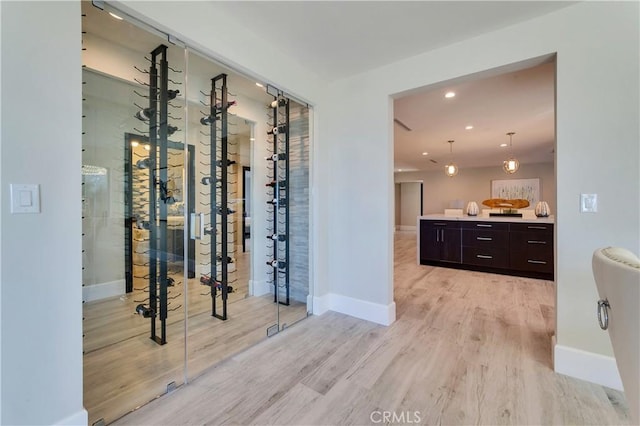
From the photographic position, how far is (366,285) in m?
2.79

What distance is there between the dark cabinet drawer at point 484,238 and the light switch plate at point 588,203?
294cm

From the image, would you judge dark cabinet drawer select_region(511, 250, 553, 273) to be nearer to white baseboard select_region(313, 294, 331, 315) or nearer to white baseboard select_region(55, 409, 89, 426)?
white baseboard select_region(313, 294, 331, 315)

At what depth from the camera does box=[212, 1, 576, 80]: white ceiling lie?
72.1 inches

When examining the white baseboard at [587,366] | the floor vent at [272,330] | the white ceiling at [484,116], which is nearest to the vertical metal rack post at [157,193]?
the floor vent at [272,330]

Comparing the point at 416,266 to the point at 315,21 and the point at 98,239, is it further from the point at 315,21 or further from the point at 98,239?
the point at 98,239

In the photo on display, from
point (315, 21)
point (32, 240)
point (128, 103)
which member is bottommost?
point (32, 240)

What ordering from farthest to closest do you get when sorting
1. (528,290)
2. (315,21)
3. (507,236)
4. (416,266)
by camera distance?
(416,266), (507,236), (528,290), (315,21)

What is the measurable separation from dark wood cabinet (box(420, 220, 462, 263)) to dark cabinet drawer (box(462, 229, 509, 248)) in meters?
0.14

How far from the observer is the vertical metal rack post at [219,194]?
111 inches

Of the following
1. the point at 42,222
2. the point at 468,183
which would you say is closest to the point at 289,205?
the point at 42,222

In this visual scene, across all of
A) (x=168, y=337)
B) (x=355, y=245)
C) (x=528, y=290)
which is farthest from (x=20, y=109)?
(x=528, y=290)

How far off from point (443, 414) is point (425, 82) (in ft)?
8.06

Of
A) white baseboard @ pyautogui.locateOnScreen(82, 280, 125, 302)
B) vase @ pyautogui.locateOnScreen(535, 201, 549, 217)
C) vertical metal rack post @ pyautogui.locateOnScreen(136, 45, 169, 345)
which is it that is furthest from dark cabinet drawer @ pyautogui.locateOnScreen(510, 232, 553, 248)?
white baseboard @ pyautogui.locateOnScreen(82, 280, 125, 302)

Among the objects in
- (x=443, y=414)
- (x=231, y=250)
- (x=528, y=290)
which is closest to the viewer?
(x=443, y=414)
